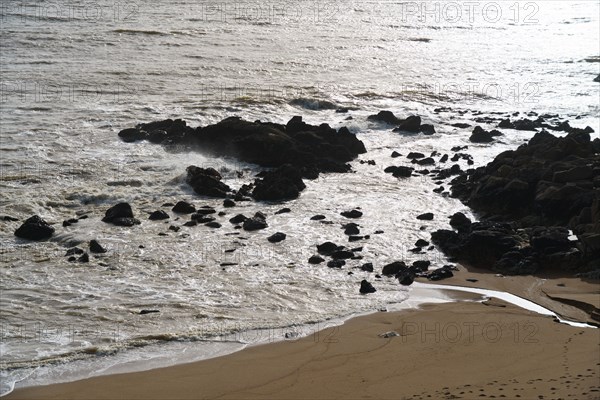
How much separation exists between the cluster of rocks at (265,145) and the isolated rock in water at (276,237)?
3035 mm

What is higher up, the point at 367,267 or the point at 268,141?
the point at 268,141

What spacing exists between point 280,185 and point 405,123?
27.4 feet

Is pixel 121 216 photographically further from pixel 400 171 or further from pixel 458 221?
pixel 400 171

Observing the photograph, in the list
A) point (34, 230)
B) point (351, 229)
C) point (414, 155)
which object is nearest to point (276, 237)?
point (351, 229)

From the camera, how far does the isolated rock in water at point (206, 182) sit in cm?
1792

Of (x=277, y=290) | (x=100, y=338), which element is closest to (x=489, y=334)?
(x=277, y=290)

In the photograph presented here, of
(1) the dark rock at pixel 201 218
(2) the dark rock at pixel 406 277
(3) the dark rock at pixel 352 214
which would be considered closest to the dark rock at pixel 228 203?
(1) the dark rock at pixel 201 218

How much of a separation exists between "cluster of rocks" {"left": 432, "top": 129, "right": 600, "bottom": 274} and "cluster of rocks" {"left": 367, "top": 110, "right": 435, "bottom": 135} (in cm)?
543

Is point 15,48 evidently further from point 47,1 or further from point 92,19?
point 47,1

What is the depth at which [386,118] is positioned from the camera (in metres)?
26.0

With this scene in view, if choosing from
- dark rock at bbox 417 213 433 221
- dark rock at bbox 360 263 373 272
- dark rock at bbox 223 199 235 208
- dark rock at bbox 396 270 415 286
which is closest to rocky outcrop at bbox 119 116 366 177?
dark rock at bbox 223 199 235 208

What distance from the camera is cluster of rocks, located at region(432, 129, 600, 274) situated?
13648 millimetres

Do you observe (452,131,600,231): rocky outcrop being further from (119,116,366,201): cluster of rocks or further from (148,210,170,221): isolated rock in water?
(148,210,170,221): isolated rock in water

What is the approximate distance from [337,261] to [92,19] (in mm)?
30437
